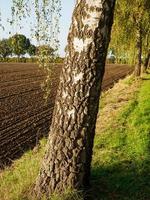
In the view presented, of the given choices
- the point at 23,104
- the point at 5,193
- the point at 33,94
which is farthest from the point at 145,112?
the point at 33,94

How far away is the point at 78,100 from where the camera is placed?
6484 millimetres

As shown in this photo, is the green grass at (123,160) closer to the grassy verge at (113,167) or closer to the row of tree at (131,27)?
the grassy verge at (113,167)

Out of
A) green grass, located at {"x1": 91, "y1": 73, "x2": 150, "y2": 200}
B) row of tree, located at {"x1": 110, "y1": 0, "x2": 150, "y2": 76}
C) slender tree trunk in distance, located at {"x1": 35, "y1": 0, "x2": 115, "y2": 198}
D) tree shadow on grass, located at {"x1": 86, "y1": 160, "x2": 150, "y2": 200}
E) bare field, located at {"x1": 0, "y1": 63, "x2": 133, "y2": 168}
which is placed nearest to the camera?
slender tree trunk in distance, located at {"x1": 35, "y1": 0, "x2": 115, "y2": 198}

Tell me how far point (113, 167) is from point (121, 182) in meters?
0.91

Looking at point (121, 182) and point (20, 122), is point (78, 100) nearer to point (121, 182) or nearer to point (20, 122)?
point (121, 182)

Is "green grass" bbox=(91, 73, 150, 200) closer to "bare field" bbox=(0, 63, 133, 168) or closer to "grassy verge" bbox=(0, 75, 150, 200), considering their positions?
"grassy verge" bbox=(0, 75, 150, 200)

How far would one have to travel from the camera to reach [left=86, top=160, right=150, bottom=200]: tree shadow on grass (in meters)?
7.21

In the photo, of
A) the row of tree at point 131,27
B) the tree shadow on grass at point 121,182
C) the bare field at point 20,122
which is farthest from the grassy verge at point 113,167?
the row of tree at point 131,27

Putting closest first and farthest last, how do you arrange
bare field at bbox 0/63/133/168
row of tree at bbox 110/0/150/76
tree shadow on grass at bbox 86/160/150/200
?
1. tree shadow on grass at bbox 86/160/150/200
2. bare field at bbox 0/63/133/168
3. row of tree at bbox 110/0/150/76

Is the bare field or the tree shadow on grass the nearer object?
the tree shadow on grass

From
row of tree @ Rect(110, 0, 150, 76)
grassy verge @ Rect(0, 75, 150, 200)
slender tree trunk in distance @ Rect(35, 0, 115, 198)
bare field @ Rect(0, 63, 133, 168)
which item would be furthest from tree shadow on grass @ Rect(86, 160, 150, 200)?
row of tree @ Rect(110, 0, 150, 76)

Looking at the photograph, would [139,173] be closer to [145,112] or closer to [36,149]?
[36,149]

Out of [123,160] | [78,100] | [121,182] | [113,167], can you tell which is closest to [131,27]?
[123,160]

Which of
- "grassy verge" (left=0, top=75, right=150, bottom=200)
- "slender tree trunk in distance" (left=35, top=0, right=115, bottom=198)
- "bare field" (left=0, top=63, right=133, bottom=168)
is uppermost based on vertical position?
"slender tree trunk in distance" (left=35, top=0, right=115, bottom=198)
